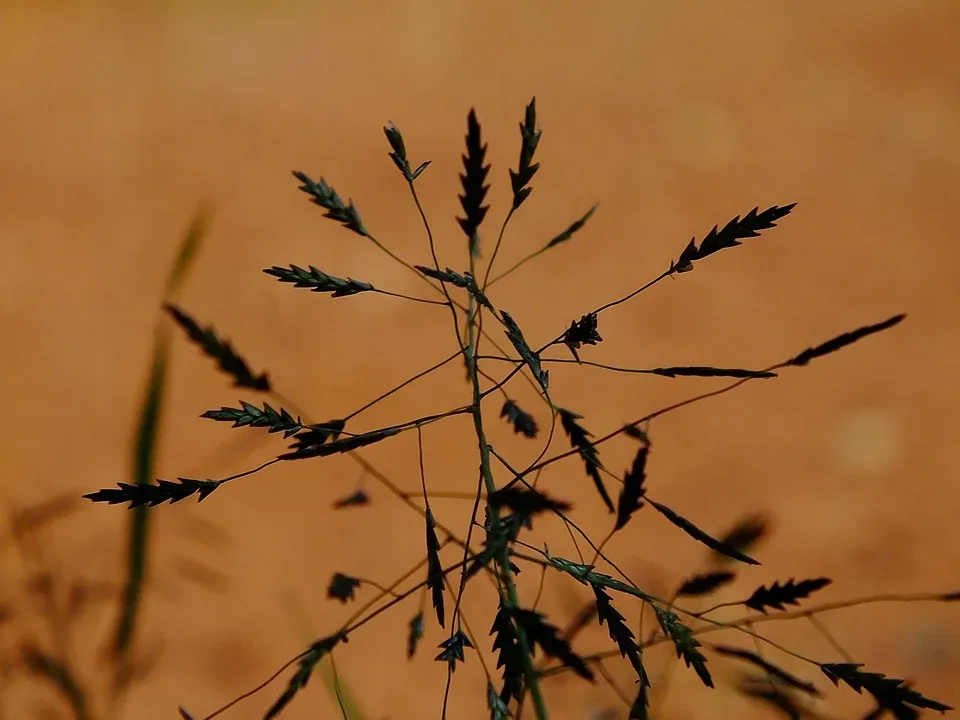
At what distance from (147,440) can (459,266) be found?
2.81 ft

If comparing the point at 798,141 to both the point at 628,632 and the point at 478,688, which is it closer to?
the point at 478,688

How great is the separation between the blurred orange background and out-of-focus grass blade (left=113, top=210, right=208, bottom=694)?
486 mm

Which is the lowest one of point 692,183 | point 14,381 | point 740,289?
point 14,381

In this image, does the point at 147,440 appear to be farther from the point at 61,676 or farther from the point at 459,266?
the point at 459,266

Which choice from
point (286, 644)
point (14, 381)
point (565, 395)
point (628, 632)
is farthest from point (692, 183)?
point (628, 632)

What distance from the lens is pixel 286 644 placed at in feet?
3.04

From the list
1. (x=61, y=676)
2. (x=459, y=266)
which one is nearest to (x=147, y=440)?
(x=61, y=676)

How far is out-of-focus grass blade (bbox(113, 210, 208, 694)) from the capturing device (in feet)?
1.16

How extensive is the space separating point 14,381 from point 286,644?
518 millimetres

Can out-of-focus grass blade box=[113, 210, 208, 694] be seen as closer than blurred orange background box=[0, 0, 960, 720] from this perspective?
Yes

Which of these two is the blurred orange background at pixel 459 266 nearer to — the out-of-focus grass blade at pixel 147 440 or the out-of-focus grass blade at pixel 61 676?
the out-of-focus grass blade at pixel 61 676

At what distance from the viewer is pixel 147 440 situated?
0.37 metres

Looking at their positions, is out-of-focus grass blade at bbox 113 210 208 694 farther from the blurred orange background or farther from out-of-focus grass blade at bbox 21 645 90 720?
the blurred orange background

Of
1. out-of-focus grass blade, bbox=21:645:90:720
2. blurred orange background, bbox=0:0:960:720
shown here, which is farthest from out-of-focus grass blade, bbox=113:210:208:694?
blurred orange background, bbox=0:0:960:720
